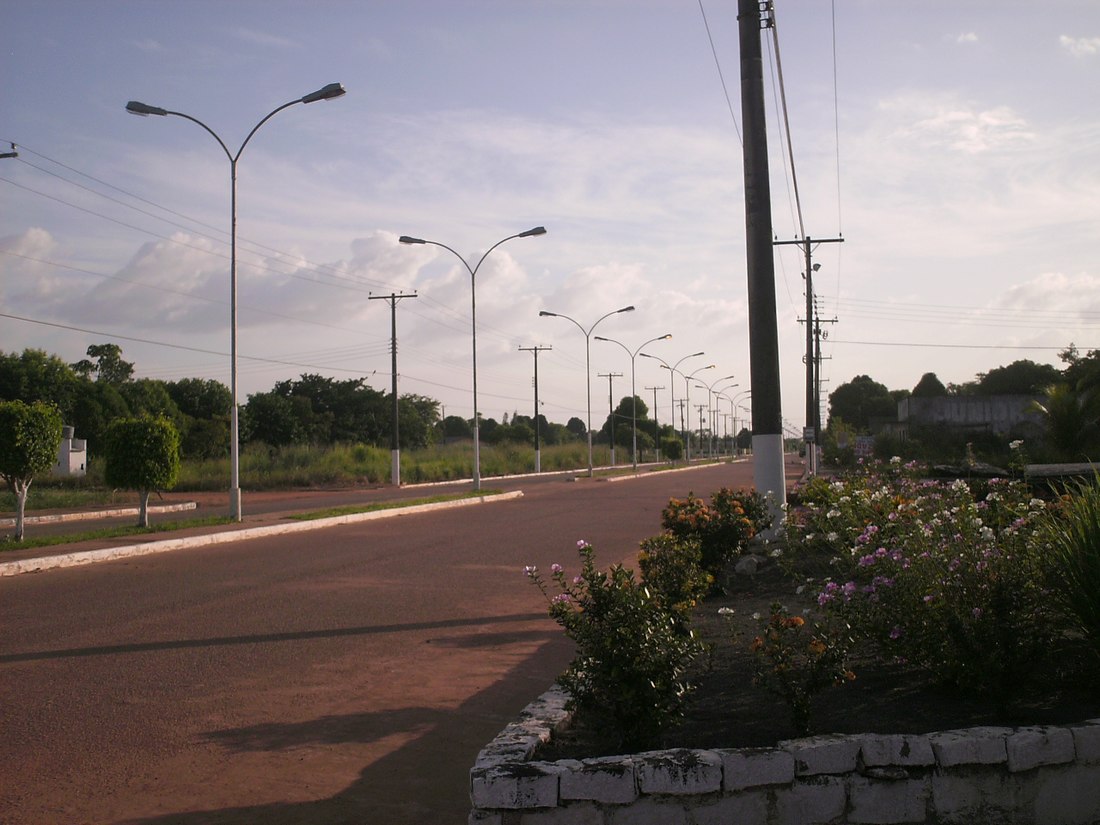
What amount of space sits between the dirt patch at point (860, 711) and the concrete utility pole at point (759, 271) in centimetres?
537

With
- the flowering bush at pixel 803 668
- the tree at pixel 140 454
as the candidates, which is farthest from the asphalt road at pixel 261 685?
the tree at pixel 140 454

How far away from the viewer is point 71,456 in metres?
49.2

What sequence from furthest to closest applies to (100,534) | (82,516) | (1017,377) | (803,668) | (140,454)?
(1017,377) → (82,516) → (140,454) → (100,534) → (803,668)

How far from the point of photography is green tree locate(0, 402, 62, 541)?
1600 centimetres

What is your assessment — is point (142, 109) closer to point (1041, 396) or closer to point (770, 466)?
point (770, 466)

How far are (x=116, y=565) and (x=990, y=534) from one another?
471 inches

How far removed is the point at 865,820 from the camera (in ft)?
12.5

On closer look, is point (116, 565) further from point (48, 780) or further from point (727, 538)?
point (48, 780)

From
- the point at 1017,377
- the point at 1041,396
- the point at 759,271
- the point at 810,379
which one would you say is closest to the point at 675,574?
the point at 759,271

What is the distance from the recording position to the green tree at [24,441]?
52.5 ft

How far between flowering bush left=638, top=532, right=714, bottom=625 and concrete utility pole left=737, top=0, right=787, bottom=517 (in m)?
3.57

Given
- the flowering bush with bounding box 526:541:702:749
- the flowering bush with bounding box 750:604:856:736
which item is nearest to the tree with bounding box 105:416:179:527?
the flowering bush with bounding box 526:541:702:749

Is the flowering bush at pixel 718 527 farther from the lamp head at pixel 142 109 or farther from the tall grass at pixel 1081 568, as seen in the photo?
the lamp head at pixel 142 109

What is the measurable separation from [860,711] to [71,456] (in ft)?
167
